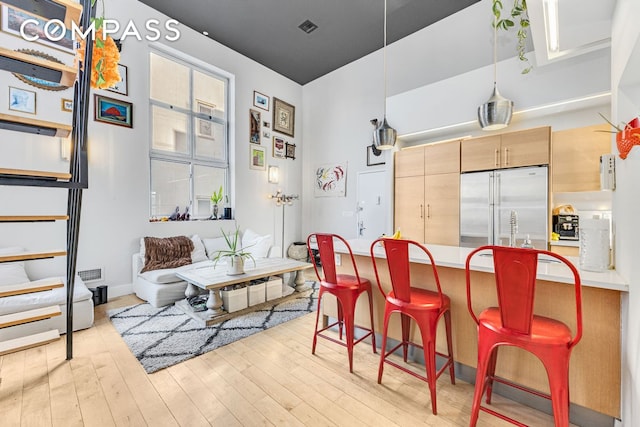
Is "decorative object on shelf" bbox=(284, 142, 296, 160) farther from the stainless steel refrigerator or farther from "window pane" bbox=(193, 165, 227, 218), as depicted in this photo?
the stainless steel refrigerator

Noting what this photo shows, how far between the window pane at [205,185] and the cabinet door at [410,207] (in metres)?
3.23

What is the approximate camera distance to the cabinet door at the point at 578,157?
2.80m

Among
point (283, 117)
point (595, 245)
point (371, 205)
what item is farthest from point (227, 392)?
point (283, 117)

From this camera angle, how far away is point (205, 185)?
197 inches

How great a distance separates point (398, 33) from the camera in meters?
4.63

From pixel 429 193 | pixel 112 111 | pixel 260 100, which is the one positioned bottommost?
pixel 429 193

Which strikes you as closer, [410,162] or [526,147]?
[526,147]

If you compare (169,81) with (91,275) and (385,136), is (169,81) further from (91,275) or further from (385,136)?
(385,136)

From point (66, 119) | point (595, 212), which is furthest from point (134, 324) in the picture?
point (595, 212)

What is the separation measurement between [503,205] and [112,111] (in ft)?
17.3

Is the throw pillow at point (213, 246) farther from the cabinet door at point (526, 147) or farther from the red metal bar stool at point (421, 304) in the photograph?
the cabinet door at point (526, 147)

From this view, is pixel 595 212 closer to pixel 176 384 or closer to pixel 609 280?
pixel 609 280

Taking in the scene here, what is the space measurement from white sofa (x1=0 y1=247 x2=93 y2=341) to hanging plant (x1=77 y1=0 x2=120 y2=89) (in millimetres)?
2234

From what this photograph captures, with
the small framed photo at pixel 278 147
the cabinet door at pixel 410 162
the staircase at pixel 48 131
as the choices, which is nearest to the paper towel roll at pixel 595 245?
the cabinet door at pixel 410 162
